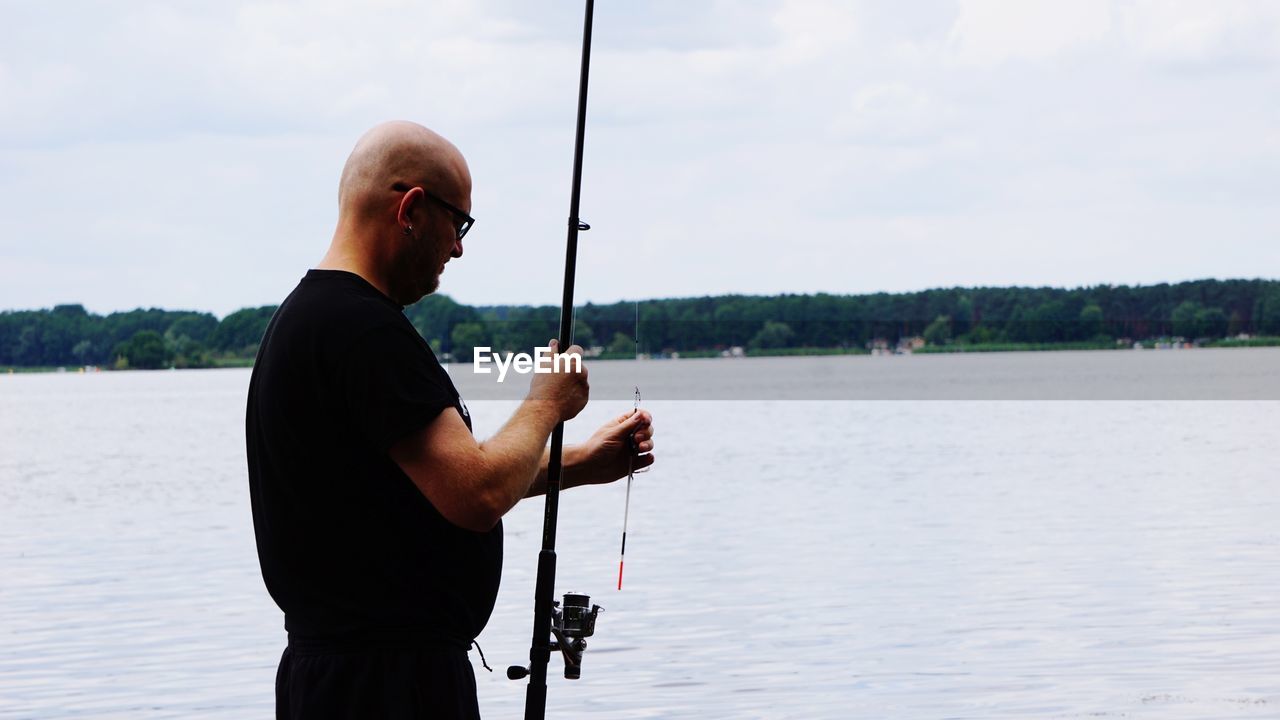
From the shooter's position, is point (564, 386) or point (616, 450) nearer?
point (564, 386)

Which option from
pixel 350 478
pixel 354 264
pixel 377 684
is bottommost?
pixel 377 684

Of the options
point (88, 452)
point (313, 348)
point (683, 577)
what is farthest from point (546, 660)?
point (88, 452)

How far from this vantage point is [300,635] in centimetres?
270

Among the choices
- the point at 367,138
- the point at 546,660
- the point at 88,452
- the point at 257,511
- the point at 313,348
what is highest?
the point at 367,138

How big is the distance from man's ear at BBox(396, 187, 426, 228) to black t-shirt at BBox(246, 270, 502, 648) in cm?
12

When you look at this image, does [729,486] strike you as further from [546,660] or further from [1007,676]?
[546,660]

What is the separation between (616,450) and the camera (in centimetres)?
329

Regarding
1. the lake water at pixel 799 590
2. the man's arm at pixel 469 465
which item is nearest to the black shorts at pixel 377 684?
the man's arm at pixel 469 465

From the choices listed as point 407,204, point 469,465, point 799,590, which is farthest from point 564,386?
point 799,590

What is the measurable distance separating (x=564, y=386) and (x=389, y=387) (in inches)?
14.4

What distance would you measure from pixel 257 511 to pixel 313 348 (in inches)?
12.8

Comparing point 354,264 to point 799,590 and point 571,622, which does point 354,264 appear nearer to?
point 571,622

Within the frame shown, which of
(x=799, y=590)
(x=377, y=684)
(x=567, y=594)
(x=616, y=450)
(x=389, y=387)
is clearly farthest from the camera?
(x=799, y=590)

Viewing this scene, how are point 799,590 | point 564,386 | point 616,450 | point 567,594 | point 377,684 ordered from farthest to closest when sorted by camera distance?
point 799,590 < point 616,450 < point 567,594 < point 564,386 < point 377,684
